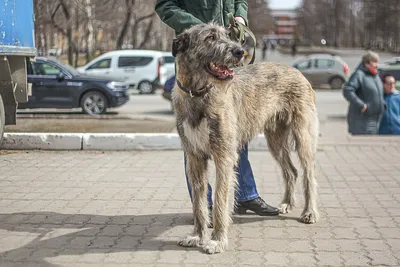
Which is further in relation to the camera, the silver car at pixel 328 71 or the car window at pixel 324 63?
the car window at pixel 324 63

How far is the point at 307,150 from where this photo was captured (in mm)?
5918

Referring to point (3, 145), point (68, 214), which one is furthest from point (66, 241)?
point (3, 145)

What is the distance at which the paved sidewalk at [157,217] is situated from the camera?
4.69m

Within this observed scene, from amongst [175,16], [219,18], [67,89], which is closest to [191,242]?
[175,16]

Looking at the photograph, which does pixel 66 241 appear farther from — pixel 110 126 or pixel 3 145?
pixel 110 126

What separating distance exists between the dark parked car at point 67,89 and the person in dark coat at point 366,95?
8709 mm

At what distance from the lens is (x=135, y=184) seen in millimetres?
7262

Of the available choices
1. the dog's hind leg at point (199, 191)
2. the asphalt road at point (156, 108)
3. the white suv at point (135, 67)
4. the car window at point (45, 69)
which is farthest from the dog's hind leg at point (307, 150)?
the white suv at point (135, 67)

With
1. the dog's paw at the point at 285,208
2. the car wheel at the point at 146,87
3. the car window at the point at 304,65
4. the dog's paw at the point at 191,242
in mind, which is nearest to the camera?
the dog's paw at the point at 191,242

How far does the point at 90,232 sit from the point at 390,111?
7.04 m

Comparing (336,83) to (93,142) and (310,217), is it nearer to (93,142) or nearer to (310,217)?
(93,142)

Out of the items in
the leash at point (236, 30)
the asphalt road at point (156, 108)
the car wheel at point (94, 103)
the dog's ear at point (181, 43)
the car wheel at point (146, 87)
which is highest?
the leash at point (236, 30)

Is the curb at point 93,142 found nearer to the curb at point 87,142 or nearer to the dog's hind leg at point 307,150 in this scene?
the curb at point 87,142

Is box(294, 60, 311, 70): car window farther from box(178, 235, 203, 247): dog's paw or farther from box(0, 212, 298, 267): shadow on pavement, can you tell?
box(178, 235, 203, 247): dog's paw
